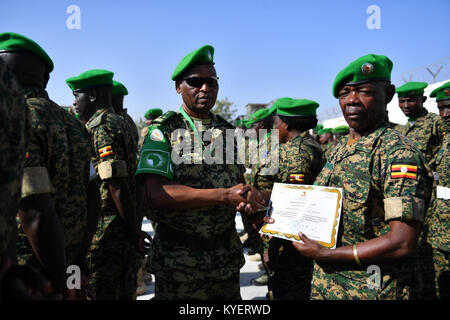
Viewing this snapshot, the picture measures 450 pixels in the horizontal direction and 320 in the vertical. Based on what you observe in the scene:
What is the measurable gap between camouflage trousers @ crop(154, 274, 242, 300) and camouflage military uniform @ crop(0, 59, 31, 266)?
60.1 inches

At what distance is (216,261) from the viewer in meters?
2.46

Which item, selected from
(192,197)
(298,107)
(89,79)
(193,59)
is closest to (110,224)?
(192,197)

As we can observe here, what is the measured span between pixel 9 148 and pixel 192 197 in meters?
1.35

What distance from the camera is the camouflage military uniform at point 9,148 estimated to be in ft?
3.28

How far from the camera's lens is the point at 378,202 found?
2.09 metres

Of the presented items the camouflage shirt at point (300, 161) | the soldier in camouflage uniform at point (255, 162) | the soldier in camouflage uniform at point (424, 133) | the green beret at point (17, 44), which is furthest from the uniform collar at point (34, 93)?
the soldier in camouflage uniform at point (424, 133)

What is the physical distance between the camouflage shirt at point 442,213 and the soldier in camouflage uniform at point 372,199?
2769mm

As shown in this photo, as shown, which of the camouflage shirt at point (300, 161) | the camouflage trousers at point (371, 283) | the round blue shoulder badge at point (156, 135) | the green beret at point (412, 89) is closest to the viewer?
the camouflage trousers at point (371, 283)

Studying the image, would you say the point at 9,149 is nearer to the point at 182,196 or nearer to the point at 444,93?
the point at 182,196

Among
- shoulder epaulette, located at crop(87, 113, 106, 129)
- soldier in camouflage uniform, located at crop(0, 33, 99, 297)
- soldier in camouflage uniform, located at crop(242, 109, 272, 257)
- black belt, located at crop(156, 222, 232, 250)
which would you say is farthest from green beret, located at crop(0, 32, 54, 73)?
soldier in camouflage uniform, located at crop(242, 109, 272, 257)

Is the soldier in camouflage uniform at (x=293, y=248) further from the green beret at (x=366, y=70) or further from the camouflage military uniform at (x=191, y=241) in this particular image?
the green beret at (x=366, y=70)

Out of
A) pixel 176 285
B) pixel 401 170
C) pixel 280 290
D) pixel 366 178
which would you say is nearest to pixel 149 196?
pixel 176 285

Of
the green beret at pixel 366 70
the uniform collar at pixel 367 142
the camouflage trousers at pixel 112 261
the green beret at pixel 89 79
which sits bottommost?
the camouflage trousers at pixel 112 261

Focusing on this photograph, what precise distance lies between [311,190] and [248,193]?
456 millimetres
